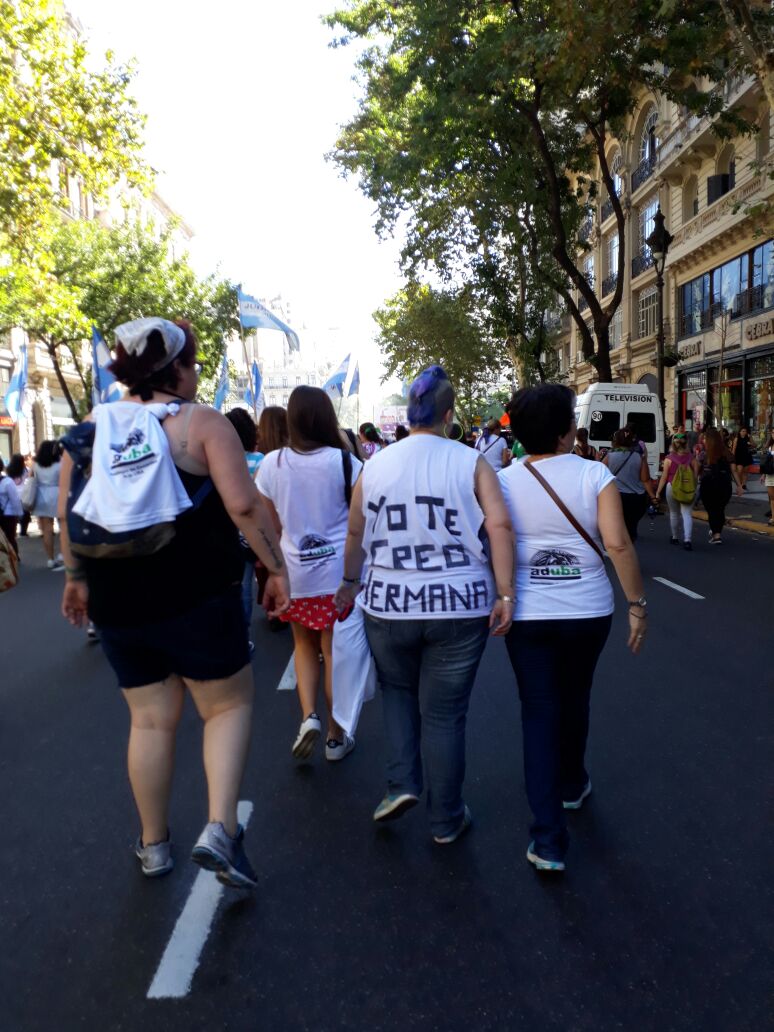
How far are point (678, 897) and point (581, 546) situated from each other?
1.24 m

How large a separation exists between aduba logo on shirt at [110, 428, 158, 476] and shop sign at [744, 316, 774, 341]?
78.1 ft

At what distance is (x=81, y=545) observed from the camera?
2799 millimetres

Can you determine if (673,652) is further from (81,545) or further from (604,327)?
(604,327)

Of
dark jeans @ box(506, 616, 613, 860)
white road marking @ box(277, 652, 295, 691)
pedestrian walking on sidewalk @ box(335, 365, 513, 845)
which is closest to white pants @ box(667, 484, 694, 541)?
white road marking @ box(277, 652, 295, 691)

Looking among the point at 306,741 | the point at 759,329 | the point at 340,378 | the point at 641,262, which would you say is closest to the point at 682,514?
the point at 306,741

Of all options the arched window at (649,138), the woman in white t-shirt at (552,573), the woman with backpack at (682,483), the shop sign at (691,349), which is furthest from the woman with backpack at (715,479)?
the arched window at (649,138)

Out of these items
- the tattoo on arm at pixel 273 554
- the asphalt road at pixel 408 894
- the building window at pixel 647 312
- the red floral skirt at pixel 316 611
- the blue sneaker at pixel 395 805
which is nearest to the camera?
the asphalt road at pixel 408 894

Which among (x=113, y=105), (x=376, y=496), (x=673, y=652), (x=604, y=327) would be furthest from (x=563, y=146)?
(x=376, y=496)

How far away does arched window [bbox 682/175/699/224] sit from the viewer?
2986 cm

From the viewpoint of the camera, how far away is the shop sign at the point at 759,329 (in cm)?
2358

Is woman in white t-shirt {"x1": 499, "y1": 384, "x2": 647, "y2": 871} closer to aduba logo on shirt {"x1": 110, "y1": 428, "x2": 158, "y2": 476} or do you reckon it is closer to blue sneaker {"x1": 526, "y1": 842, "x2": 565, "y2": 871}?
blue sneaker {"x1": 526, "y1": 842, "x2": 565, "y2": 871}

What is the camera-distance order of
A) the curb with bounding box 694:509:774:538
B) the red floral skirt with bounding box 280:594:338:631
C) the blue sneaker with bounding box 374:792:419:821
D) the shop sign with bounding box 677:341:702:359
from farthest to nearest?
the shop sign with bounding box 677:341:702:359
the curb with bounding box 694:509:774:538
the red floral skirt with bounding box 280:594:338:631
the blue sneaker with bounding box 374:792:419:821

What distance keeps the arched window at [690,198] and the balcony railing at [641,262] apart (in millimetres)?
3167

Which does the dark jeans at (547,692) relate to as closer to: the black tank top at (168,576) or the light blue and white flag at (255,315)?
the black tank top at (168,576)
